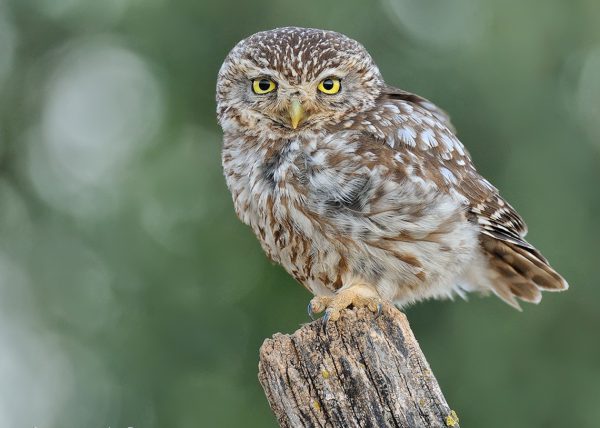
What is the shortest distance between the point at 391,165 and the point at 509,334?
2.76 meters

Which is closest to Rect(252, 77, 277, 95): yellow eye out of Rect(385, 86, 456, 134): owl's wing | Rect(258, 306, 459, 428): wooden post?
Rect(385, 86, 456, 134): owl's wing

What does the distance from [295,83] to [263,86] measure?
0.18 meters

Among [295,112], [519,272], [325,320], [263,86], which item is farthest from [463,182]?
[325,320]

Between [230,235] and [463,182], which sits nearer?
[463,182]

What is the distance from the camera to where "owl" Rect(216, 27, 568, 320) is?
3812mm

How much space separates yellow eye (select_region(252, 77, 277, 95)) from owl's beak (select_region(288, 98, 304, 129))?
16 centimetres

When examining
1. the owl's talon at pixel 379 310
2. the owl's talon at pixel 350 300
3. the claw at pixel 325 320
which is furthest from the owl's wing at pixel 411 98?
the claw at pixel 325 320

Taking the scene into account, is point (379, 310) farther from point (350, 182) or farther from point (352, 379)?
point (350, 182)

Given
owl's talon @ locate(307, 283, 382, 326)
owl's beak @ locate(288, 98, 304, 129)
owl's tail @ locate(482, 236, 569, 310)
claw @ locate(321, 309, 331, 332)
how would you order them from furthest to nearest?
1. owl's tail @ locate(482, 236, 569, 310)
2. owl's beak @ locate(288, 98, 304, 129)
3. owl's talon @ locate(307, 283, 382, 326)
4. claw @ locate(321, 309, 331, 332)

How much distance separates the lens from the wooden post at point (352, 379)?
2969 millimetres

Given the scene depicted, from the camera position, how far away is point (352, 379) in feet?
9.95

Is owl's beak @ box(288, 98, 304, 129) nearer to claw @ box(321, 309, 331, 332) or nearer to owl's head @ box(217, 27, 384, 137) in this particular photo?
owl's head @ box(217, 27, 384, 137)

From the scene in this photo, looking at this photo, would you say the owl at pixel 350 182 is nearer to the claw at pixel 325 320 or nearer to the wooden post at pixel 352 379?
the claw at pixel 325 320

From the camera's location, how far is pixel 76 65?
8.23 m
